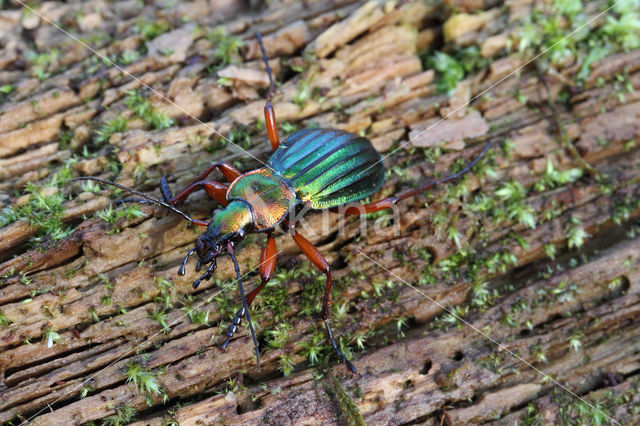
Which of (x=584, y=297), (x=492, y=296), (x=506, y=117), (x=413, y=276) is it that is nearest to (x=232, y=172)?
(x=413, y=276)

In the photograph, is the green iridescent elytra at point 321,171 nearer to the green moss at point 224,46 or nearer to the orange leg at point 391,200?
the orange leg at point 391,200

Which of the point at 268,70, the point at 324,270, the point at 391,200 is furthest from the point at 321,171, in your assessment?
the point at 268,70

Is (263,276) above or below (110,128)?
below

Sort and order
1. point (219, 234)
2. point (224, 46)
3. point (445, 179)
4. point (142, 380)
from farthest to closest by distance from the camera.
Answer: point (224, 46), point (445, 179), point (219, 234), point (142, 380)

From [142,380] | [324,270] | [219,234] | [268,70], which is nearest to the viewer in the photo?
[142,380]

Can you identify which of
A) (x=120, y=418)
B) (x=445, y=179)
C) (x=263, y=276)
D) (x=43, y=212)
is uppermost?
(x=43, y=212)

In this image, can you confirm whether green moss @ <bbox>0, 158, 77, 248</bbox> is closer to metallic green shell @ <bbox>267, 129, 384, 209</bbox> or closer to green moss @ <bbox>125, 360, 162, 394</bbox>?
green moss @ <bbox>125, 360, 162, 394</bbox>

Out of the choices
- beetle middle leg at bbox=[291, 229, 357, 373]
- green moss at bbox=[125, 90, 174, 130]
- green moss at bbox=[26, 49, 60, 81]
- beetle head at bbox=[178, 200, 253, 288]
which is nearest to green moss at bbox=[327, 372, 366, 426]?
beetle middle leg at bbox=[291, 229, 357, 373]

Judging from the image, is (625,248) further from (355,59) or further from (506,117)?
(355,59)

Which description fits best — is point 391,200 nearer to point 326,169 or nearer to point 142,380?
point 326,169
